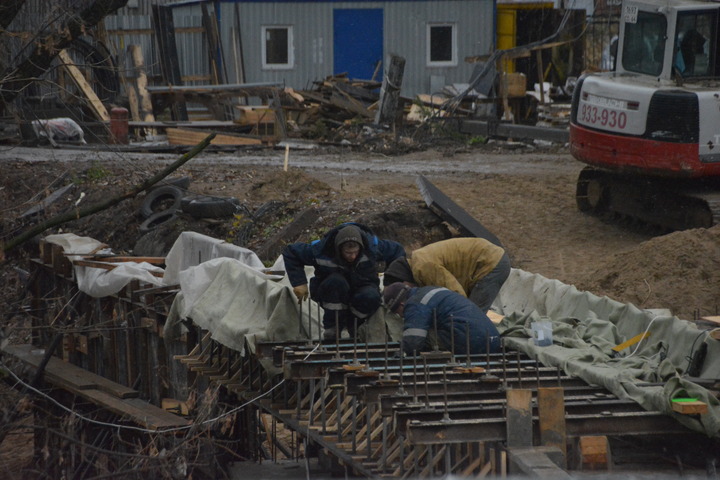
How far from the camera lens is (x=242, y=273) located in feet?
33.4

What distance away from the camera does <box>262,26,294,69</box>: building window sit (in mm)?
28547

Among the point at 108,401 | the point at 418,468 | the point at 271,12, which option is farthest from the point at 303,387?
the point at 271,12

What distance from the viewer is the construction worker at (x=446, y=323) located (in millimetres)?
8547

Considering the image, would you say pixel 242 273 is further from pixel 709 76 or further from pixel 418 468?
pixel 709 76

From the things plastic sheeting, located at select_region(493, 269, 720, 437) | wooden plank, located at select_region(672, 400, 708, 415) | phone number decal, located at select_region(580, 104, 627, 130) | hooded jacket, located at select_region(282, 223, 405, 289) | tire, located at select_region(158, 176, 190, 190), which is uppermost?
phone number decal, located at select_region(580, 104, 627, 130)

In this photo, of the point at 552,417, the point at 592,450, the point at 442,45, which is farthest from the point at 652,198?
the point at 442,45

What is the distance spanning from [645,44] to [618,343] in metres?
8.60

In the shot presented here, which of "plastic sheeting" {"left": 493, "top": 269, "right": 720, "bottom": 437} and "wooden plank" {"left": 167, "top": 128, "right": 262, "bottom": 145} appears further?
"wooden plank" {"left": 167, "top": 128, "right": 262, "bottom": 145}

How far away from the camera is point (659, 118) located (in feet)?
49.4

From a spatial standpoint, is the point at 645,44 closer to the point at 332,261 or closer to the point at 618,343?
the point at 618,343

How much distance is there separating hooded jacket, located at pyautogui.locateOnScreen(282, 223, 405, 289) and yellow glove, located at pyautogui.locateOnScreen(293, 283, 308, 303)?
5 cm

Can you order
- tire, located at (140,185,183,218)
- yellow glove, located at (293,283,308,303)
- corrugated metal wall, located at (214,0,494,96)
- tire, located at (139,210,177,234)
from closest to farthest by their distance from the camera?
yellow glove, located at (293,283,308,303) < tire, located at (139,210,177,234) < tire, located at (140,185,183,218) < corrugated metal wall, located at (214,0,494,96)

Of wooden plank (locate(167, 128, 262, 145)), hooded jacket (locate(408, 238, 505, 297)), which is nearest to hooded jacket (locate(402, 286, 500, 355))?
hooded jacket (locate(408, 238, 505, 297))

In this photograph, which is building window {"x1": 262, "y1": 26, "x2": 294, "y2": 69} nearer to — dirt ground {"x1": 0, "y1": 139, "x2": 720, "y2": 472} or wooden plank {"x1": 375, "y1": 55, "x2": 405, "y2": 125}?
wooden plank {"x1": 375, "y1": 55, "x2": 405, "y2": 125}
